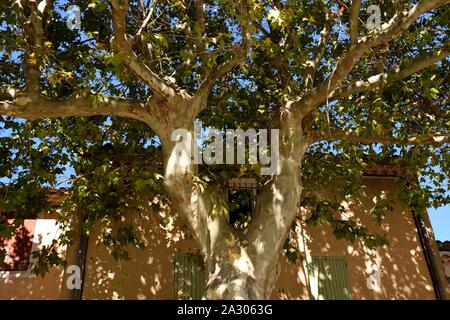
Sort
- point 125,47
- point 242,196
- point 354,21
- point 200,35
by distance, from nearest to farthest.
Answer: point 125,47 < point 354,21 < point 200,35 < point 242,196

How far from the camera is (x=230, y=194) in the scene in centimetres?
797

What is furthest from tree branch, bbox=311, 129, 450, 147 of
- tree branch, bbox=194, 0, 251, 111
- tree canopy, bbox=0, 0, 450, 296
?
tree branch, bbox=194, 0, 251, 111

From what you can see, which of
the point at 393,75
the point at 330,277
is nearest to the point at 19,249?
the point at 330,277

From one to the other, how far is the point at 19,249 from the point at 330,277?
720 centimetres

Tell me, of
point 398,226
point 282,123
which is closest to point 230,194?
point 282,123

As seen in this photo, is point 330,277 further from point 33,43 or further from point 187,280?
point 33,43

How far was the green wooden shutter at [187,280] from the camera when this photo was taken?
8.57 m

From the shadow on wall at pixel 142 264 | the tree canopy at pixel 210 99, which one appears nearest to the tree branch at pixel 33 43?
the tree canopy at pixel 210 99

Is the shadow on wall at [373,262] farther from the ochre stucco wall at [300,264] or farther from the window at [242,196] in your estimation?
the window at [242,196]

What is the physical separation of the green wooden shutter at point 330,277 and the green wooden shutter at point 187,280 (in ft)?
8.14

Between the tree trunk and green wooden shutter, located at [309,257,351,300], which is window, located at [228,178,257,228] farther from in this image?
green wooden shutter, located at [309,257,351,300]

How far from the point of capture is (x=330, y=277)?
9117 mm

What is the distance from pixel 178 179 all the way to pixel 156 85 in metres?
1.31
